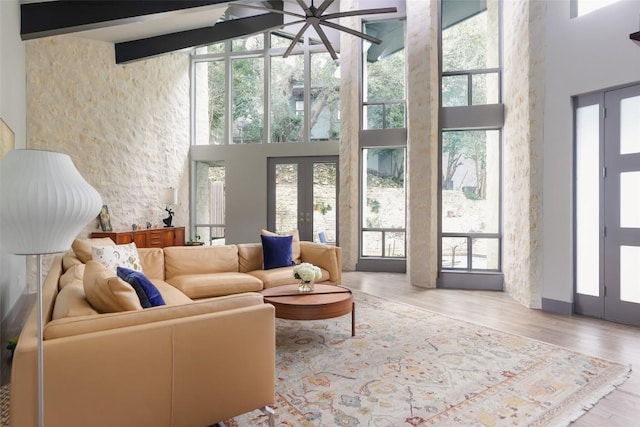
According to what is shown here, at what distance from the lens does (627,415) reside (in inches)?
94.7

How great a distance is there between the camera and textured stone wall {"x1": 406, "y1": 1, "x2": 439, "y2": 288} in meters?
6.21

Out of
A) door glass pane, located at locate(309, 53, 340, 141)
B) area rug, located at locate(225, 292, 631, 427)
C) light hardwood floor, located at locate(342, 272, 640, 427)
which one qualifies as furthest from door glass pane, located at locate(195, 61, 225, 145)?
area rug, located at locate(225, 292, 631, 427)

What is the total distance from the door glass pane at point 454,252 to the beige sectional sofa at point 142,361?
4726 millimetres

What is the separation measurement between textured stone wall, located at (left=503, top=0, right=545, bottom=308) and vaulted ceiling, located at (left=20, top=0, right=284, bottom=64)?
12.7 feet

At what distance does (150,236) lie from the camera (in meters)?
7.27

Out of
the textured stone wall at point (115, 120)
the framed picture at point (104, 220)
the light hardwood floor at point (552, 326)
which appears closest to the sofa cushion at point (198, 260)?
the light hardwood floor at point (552, 326)

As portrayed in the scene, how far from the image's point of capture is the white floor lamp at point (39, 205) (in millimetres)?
1457

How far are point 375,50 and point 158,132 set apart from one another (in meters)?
4.65

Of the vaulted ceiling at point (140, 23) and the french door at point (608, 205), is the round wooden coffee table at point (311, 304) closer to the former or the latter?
the french door at point (608, 205)

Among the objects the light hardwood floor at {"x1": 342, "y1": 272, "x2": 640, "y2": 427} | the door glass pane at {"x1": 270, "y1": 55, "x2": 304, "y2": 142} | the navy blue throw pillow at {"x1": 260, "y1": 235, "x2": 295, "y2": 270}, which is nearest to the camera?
the light hardwood floor at {"x1": 342, "y1": 272, "x2": 640, "y2": 427}

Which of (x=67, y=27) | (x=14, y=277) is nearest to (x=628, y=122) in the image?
(x=67, y=27)

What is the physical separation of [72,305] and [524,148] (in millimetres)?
5273

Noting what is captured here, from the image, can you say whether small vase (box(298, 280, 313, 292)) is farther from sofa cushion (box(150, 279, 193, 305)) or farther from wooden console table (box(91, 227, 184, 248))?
wooden console table (box(91, 227, 184, 248))

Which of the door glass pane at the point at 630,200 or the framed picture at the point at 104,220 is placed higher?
the door glass pane at the point at 630,200
